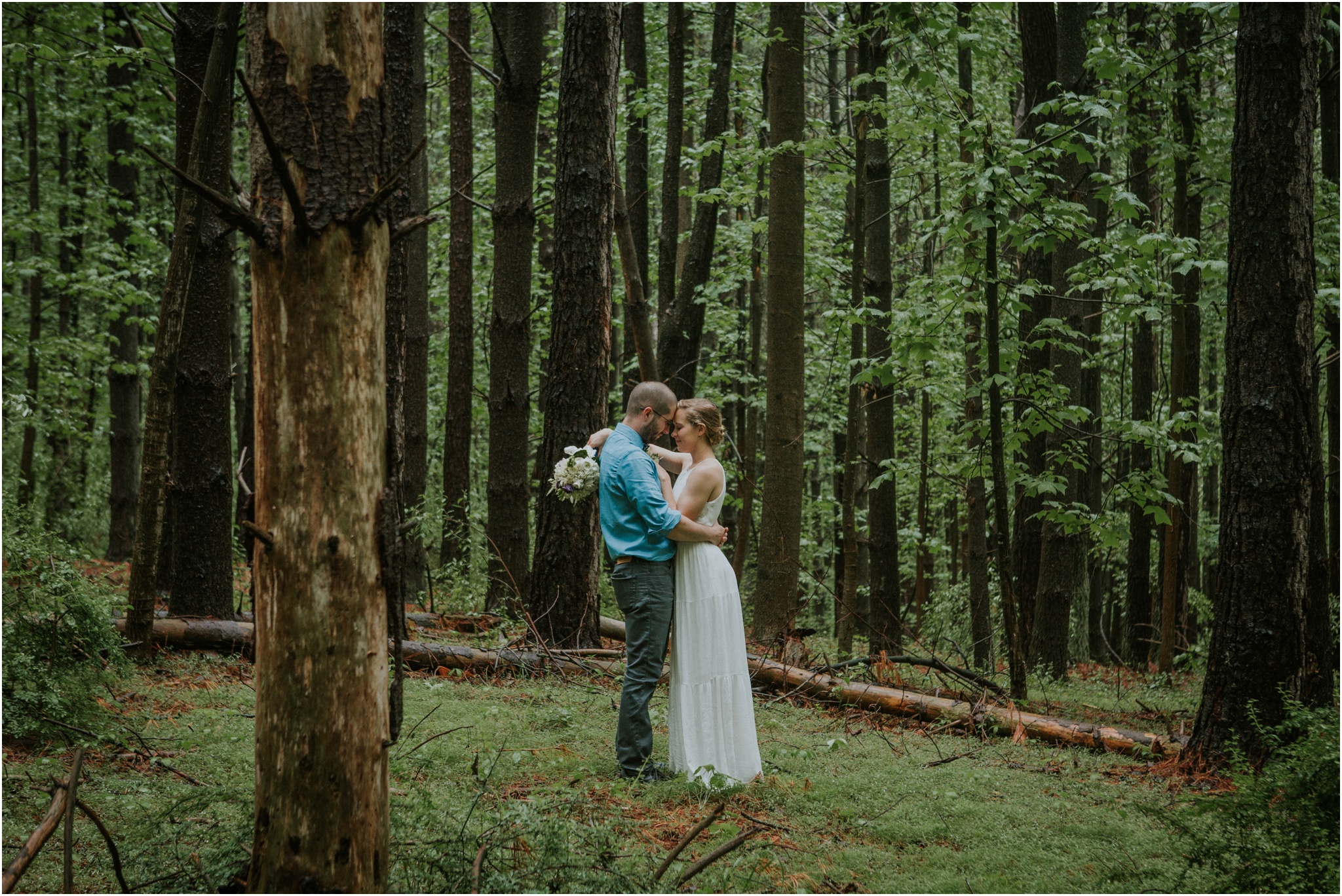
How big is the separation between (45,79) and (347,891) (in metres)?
15.8

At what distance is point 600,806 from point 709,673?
1.15 m

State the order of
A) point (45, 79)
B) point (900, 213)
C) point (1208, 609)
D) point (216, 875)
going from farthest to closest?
1. point (900, 213)
2. point (45, 79)
3. point (1208, 609)
4. point (216, 875)

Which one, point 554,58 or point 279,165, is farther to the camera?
point 554,58

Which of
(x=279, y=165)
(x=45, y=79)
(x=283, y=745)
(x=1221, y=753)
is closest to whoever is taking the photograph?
(x=279, y=165)

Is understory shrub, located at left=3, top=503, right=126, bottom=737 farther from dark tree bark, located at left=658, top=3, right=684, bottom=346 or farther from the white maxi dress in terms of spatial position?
dark tree bark, located at left=658, top=3, right=684, bottom=346

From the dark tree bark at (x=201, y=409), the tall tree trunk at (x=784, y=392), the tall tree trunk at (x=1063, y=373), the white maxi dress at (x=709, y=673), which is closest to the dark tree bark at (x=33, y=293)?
the dark tree bark at (x=201, y=409)

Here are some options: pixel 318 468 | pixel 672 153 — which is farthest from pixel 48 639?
pixel 672 153

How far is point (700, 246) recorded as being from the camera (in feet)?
41.4

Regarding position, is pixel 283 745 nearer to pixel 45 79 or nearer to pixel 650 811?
pixel 650 811

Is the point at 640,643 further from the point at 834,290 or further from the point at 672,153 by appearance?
the point at 834,290

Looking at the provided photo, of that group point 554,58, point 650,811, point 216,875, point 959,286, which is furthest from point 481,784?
point 554,58

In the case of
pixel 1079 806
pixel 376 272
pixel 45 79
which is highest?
pixel 45 79

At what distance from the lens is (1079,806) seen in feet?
16.6

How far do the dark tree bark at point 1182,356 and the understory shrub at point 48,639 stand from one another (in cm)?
960
